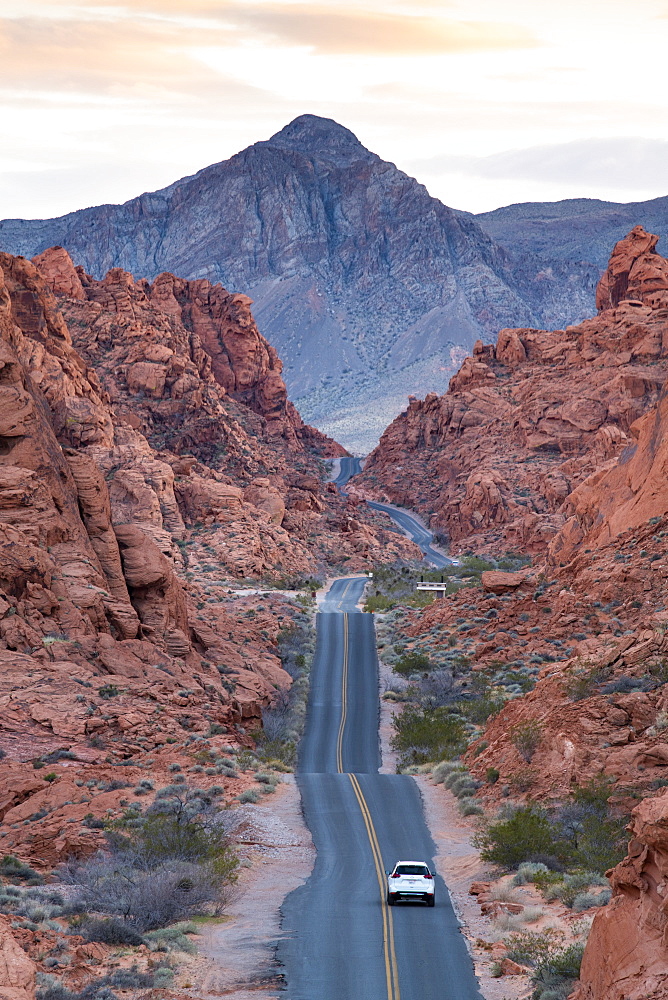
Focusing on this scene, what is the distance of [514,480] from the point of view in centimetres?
10912

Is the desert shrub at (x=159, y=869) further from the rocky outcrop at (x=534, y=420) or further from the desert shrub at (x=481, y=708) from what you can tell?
the rocky outcrop at (x=534, y=420)

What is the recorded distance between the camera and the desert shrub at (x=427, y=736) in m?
43.4

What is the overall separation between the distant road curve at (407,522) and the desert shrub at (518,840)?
74.5 meters

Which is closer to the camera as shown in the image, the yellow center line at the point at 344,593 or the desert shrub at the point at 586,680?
the desert shrub at the point at 586,680

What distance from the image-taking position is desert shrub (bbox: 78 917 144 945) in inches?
811

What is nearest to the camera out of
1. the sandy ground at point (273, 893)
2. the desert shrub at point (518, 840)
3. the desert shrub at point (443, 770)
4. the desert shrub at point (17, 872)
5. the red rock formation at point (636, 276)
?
the sandy ground at point (273, 893)

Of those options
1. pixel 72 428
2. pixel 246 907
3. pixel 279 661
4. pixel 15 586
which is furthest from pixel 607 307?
pixel 246 907

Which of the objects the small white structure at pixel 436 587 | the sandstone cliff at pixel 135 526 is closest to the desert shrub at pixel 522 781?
the sandstone cliff at pixel 135 526

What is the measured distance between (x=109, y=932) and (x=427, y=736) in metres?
25.7

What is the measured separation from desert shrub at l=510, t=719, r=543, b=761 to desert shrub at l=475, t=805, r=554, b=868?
439 cm

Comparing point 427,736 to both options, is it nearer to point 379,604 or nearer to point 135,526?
point 135,526

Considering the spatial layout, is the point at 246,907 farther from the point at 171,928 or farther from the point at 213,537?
the point at 213,537

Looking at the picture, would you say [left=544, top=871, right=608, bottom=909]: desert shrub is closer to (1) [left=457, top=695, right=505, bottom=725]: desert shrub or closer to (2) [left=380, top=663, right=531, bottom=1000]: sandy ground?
(2) [left=380, top=663, right=531, bottom=1000]: sandy ground

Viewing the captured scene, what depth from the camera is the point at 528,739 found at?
3359 cm
